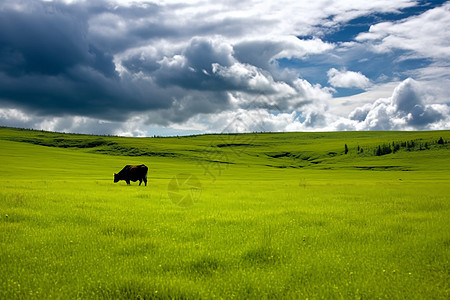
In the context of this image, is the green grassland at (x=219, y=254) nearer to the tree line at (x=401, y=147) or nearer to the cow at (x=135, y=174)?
the cow at (x=135, y=174)

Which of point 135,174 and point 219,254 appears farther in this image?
point 135,174

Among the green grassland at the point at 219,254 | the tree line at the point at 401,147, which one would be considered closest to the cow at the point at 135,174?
the green grassland at the point at 219,254

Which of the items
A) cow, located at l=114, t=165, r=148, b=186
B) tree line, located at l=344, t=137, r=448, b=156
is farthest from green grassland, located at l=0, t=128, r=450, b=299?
tree line, located at l=344, t=137, r=448, b=156

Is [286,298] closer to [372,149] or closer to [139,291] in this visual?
[139,291]

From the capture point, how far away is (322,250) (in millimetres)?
9414

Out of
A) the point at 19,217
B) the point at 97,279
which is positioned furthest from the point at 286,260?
the point at 19,217

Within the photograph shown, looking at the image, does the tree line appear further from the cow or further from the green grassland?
the green grassland

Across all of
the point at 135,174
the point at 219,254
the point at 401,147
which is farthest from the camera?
the point at 401,147

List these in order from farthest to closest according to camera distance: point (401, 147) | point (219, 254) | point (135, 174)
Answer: point (401, 147) → point (135, 174) → point (219, 254)

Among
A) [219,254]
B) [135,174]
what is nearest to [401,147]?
[135,174]

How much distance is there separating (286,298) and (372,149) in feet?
634

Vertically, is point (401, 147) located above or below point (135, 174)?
above

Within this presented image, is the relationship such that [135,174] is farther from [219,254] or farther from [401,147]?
[401,147]

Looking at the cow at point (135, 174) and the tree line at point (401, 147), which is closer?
the cow at point (135, 174)
